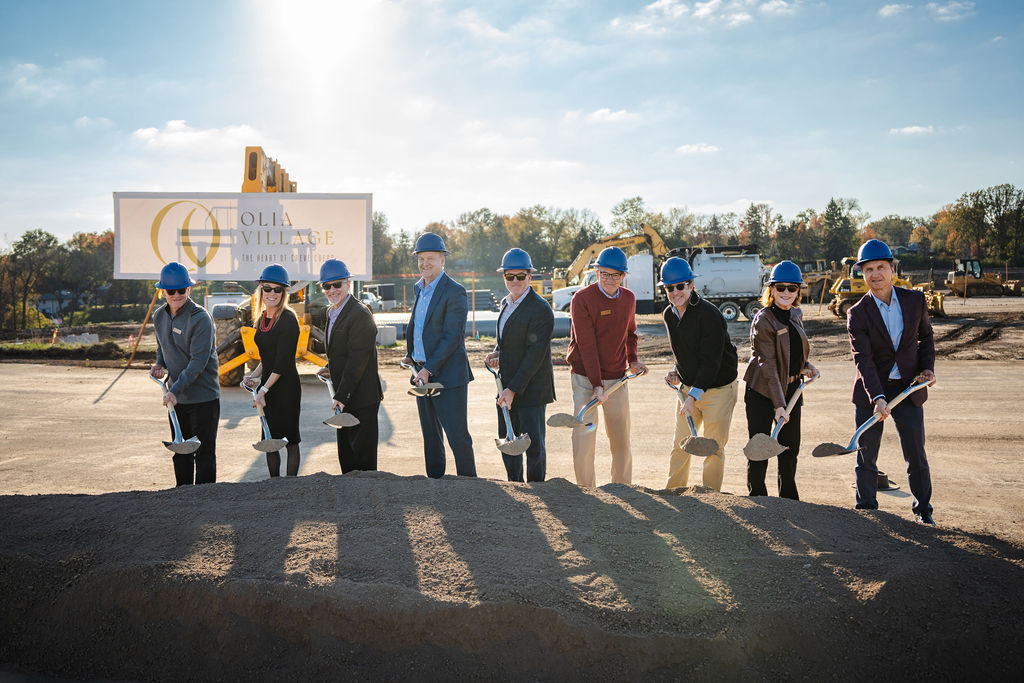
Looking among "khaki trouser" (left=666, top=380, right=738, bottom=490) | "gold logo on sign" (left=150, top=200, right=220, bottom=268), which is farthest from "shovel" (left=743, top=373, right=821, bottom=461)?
"gold logo on sign" (left=150, top=200, right=220, bottom=268)

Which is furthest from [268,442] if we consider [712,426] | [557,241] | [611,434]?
[557,241]

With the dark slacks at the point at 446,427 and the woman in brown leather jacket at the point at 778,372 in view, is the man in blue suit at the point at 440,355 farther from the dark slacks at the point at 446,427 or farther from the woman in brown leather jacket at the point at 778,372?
the woman in brown leather jacket at the point at 778,372

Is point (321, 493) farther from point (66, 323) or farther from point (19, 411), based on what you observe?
point (66, 323)

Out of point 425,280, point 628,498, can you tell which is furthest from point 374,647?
point 425,280

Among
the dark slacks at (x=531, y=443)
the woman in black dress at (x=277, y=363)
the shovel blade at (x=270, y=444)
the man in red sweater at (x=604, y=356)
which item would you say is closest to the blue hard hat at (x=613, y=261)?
the man in red sweater at (x=604, y=356)

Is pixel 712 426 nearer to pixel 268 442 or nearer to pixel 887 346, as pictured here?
pixel 887 346

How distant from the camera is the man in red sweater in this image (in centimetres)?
471

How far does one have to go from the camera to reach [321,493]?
4016mm

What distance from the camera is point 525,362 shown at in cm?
471

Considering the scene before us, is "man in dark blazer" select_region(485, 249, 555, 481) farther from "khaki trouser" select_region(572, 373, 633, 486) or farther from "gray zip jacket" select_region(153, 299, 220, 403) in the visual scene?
"gray zip jacket" select_region(153, 299, 220, 403)

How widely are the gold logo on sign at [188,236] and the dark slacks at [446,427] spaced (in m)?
8.50

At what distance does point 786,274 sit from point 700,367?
0.87m

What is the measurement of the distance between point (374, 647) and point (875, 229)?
11210 centimetres

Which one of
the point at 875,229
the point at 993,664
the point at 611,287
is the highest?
the point at 875,229
